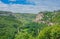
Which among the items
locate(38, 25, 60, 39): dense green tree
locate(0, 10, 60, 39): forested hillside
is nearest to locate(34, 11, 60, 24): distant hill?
locate(0, 10, 60, 39): forested hillside

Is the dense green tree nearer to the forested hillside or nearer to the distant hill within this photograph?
the forested hillside

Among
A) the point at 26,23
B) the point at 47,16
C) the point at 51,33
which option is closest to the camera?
the point at 51,33

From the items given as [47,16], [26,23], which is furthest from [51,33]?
[47,16]

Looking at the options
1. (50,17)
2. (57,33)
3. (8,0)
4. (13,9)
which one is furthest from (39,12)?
(57,33)

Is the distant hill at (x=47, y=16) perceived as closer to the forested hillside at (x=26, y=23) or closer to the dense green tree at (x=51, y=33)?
the forested hillside at (x=26, y=23)

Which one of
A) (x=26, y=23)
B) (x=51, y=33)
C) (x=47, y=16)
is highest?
(x=51, y=33)

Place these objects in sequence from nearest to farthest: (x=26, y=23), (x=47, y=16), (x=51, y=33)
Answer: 1. (x=51, y=33)
2. (x=26, y=23)
3. (x=47, y=16)

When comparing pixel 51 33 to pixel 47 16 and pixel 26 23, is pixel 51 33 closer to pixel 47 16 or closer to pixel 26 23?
pixel 26 23

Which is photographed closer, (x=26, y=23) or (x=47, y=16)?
(x=26, y=23)

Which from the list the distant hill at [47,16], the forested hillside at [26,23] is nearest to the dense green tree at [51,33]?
the forested hillside at [26,23]

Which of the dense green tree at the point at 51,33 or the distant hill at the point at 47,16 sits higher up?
the dense green tree at the point at 51,33

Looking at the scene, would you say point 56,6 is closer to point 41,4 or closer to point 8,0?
point 41,4
